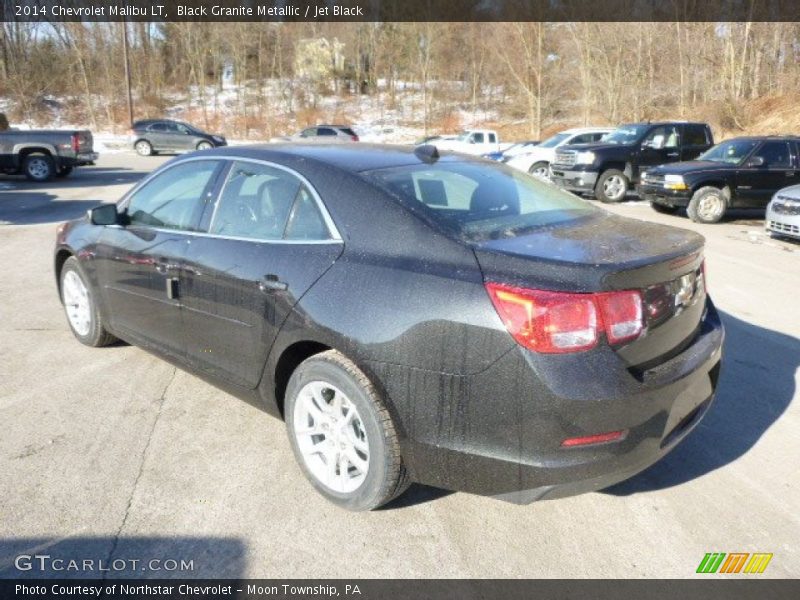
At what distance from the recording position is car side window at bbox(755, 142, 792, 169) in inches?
493

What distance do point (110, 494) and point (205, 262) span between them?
1.25 m

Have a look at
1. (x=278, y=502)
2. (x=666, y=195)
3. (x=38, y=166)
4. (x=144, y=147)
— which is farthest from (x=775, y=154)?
(x=144, y=147)

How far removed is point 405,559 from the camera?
8.45ft

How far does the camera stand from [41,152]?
16734 millimetres

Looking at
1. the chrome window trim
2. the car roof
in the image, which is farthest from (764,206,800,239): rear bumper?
the chrome window trim

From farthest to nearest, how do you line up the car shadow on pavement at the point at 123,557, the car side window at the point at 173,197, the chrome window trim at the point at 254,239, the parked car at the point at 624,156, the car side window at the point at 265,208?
the parked car at the point at 624,156
the car side window at the point at 173,197
the car side window at the point at 265,208
the chrome window trim at the point at 254,239
the car shadow on pavement at the point at 123,557

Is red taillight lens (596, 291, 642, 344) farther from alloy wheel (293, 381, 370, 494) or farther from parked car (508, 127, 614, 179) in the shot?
parked car (508, 127, 614, 179)

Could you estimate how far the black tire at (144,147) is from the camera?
29.4 metres

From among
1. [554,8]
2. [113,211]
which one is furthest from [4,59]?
[113,211]

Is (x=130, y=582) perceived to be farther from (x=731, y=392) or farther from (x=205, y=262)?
(x=731, y=392)

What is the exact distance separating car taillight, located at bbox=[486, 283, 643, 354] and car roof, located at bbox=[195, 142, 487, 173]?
1.19 meters

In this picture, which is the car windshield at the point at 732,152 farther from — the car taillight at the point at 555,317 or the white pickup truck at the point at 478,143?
the car taillight at the point at 555,317

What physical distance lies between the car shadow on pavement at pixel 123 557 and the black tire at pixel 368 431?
0.56 m

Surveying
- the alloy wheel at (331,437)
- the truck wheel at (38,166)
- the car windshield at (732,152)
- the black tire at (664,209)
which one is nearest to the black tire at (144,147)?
the truck wheel at (38,166)
